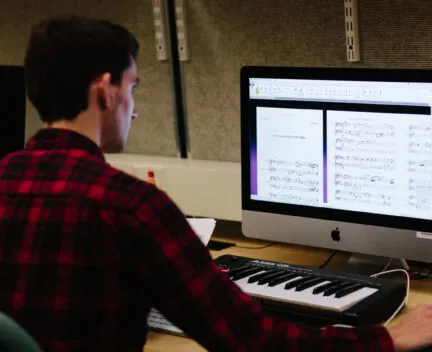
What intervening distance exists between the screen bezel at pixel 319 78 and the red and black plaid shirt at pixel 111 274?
50 centimetres

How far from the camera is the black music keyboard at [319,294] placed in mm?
1494

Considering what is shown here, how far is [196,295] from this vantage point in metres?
1.13

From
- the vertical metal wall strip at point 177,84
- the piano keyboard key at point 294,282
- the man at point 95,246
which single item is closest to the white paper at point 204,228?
the piano keyboard key at point 294,282

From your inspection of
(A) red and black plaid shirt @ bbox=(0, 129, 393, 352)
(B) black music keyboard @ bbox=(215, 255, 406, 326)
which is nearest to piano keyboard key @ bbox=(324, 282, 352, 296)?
(B) black music keyboard @ bbox=(215, 255, 406, 326)

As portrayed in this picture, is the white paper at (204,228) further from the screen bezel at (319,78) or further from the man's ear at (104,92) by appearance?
the man's ear at (104,92)

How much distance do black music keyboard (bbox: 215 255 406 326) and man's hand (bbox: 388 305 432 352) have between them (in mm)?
168

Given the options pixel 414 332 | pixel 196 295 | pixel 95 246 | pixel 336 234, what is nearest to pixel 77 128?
pixel 95 246

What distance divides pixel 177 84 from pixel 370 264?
2.38 feet

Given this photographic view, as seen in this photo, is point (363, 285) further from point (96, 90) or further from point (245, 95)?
point (96, 90)

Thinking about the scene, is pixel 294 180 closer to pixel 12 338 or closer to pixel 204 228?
pixel 204 228

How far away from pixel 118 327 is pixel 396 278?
2.52 ft

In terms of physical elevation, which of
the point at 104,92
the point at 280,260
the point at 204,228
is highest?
the point at 104,92

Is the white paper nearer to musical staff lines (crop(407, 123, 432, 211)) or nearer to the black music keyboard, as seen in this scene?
the black music keyboard

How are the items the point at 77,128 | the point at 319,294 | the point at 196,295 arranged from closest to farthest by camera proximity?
the point at 196,295, the point at 77,128, the point at 319,294
